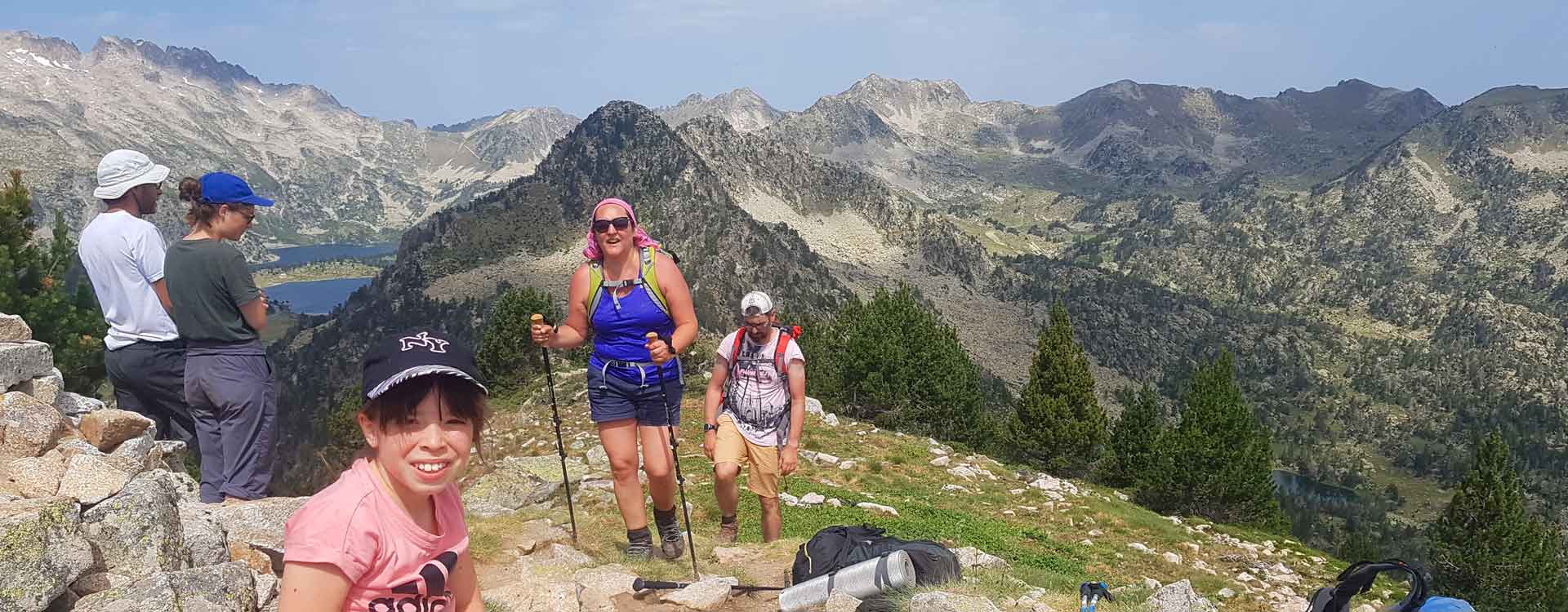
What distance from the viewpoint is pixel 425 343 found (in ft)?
10.3

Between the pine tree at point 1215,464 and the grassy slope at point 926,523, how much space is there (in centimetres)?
1816

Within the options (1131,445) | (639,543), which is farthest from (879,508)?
(1131,445)

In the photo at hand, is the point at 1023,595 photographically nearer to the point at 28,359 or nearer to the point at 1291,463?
the point at 28,359

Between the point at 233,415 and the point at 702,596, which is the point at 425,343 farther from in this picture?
the point at 702,596

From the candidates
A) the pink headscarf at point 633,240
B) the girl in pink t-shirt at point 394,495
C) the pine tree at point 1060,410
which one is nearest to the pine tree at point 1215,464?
the pine tree at point 1060,410

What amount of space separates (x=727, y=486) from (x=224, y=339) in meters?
5.29

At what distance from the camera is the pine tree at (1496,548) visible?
4041 centimetres

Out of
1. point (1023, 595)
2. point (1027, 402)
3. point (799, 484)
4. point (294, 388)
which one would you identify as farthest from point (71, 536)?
A: point (294, 388)

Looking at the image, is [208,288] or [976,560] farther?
[976,560]

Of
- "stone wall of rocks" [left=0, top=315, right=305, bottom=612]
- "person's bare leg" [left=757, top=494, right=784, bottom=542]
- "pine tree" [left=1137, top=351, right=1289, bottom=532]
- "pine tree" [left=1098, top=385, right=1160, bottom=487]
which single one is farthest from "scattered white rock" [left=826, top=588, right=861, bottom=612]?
"pine tree" [left=1098, top=385, right=1160, bottom=487]

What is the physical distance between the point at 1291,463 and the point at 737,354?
198 metres

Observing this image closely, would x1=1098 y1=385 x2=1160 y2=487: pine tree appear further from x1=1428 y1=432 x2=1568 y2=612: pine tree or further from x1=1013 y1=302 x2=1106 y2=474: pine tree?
x1=1428 y1=432 x2=1568 y2=612: pine tree

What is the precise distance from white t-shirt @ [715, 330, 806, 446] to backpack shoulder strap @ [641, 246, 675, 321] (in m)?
1.57

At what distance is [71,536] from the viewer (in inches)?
182
